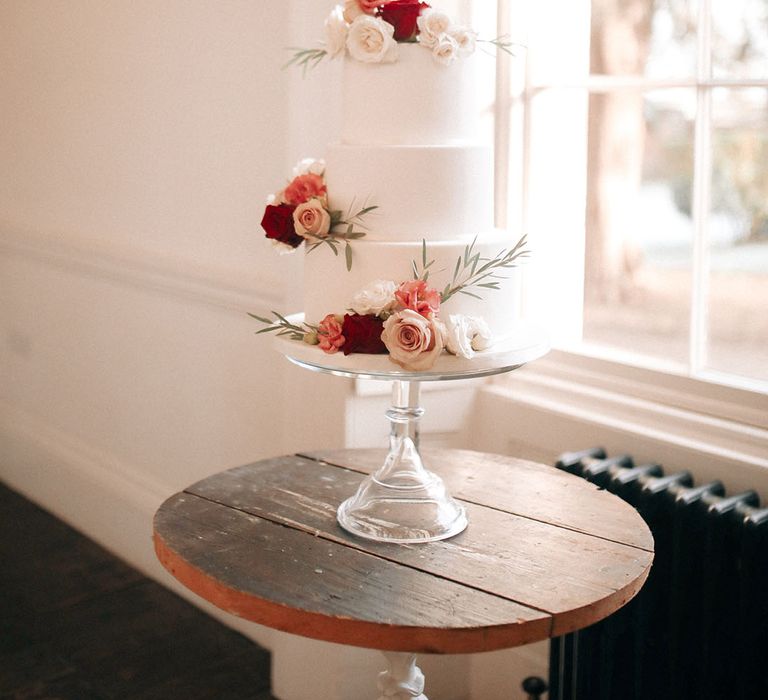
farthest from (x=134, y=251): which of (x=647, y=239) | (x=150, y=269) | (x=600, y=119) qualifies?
(x=647, y=239)

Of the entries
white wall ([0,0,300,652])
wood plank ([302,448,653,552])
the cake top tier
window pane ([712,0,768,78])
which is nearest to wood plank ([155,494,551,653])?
wood plank ([302,448,653,552])

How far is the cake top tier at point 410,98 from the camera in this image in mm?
1659

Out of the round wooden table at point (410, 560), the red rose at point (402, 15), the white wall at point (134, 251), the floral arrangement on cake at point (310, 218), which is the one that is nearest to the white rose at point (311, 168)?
the floral arrangement on cake at point (310, 218)

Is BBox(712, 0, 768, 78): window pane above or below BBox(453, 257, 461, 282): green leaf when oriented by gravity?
above

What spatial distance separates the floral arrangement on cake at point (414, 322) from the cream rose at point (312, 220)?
0.13m

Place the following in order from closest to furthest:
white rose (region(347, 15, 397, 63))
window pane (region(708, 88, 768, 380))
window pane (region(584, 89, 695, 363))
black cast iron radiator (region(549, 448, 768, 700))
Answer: white rose (region(347, 15, 397, 63)), black cast iron radiator (region(549, 448, 768, 700)), window pane (region(708, 88, 768, 380)), window pane (region(584, 89, 695, 363))

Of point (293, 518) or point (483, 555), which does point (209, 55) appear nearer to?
point (293, 518)

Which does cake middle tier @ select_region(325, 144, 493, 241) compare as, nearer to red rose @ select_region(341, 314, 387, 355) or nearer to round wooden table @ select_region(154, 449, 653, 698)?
red rose @ select_region(341, 314, 387, 355)

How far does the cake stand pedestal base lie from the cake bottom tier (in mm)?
183

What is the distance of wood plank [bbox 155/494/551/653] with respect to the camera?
1389 mm

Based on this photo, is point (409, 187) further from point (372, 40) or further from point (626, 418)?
point (626, 418)

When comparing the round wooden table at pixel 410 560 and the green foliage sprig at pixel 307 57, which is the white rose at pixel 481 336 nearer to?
the round wooden table at pixel 410 560

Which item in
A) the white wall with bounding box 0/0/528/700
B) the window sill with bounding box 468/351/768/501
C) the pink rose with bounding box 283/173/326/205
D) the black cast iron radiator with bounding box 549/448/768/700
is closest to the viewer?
the pink rose with bounding box 283/173/326/205

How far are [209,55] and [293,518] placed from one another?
168 cm
